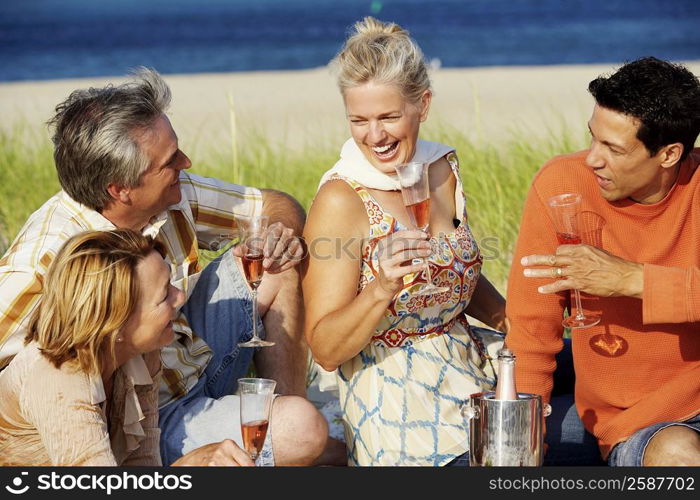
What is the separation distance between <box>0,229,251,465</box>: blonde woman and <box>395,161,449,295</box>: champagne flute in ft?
2.54

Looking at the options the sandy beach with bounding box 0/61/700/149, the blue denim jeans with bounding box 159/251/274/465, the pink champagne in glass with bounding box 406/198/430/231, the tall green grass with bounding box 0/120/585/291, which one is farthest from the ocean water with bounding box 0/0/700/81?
the pink champagne in glass with bounding box 406/198/430/231

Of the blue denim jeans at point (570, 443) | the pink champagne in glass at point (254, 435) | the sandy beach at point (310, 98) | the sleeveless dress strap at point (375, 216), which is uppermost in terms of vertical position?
the sandy beach at point (310, 98)

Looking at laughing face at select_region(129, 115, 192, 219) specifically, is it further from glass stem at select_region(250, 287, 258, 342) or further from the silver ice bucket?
the silver ice bucket

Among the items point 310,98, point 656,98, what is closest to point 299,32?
point 310,98

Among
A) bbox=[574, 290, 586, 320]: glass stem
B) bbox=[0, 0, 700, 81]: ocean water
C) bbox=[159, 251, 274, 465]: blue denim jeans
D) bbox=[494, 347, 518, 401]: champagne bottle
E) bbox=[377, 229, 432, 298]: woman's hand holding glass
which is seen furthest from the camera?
bbox=[0, 0, 700, 81]: ocean water

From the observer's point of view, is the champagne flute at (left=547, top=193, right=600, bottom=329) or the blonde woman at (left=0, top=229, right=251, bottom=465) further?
the champagne flute at (left=547, top=193, right=600, bottom=329)

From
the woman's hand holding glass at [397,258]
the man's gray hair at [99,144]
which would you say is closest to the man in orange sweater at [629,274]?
the woman's hand holding glass at [397,258]

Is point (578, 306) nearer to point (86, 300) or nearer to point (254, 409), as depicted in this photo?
point (254, 409)

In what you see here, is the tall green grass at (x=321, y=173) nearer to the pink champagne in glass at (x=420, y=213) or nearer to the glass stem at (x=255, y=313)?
the glass stem at (x=255, y=313)

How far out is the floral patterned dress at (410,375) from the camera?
3375 millimetres

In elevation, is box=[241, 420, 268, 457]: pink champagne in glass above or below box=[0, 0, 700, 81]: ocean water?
below

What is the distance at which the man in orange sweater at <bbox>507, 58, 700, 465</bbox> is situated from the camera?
3078mm

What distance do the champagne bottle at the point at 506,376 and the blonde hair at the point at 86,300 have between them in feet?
3.53

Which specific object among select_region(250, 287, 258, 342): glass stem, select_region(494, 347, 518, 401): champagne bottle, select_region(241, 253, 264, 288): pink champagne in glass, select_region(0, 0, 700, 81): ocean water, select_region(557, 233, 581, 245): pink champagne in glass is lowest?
select_region(494, 347, 518, 401): champagne bottle
